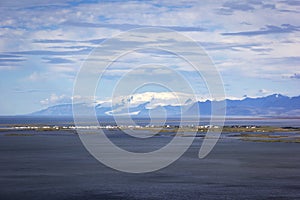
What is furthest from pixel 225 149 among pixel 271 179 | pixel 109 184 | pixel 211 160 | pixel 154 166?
pixel 109 184

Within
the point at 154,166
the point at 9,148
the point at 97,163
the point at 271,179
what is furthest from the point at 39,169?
the point at 9,148

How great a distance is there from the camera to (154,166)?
5197 cm

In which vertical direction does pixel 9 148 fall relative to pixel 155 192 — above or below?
above

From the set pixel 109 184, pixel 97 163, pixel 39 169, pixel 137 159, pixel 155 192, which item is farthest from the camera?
pixel 137 159

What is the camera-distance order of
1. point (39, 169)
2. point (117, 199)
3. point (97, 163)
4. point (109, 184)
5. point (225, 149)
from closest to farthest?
point (117, 199), point (109, 184), point (39, 169), point (97, 163), point (225, 149)

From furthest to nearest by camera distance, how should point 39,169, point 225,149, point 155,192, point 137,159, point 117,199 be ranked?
point 225,149, point 137,159, point 39,169, point 155,192, point 117,199

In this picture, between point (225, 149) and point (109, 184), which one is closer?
point (109, 184)

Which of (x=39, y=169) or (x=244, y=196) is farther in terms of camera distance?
(x=39, y=169)

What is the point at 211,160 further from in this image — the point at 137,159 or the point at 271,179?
the point at 271,179

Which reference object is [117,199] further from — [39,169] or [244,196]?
[39,169]

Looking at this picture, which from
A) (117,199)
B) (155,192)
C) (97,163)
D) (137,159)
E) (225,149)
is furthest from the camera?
(225,149)

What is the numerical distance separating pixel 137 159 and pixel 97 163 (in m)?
5.63

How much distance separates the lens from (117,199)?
112 ft

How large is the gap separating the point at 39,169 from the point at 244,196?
21.0 metres
